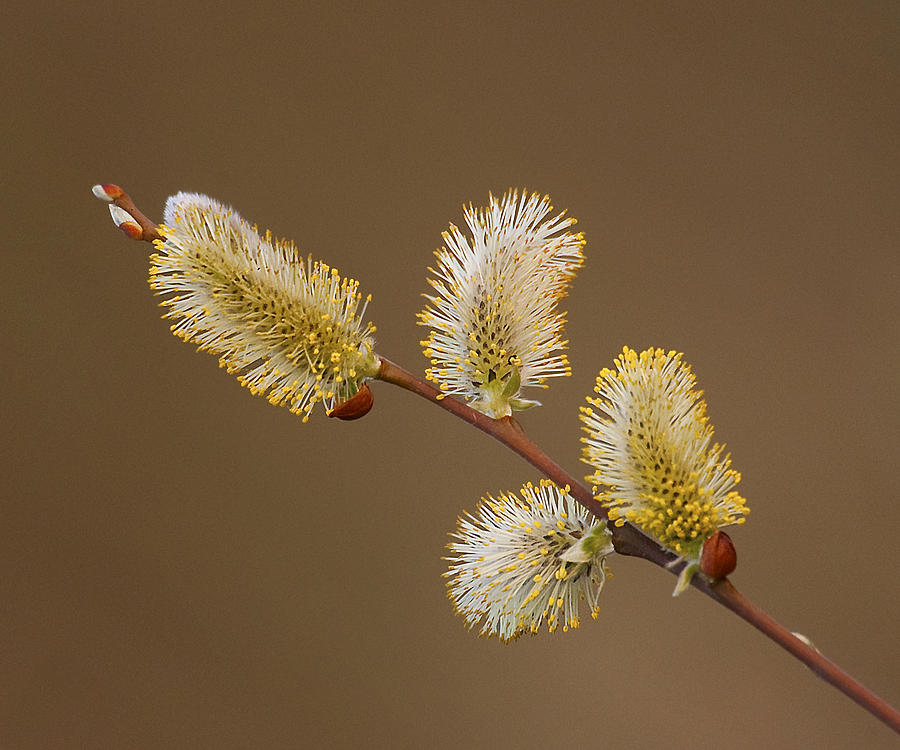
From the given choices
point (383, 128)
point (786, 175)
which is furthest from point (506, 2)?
point (786, 175)

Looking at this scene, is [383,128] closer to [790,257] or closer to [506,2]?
[506,2]

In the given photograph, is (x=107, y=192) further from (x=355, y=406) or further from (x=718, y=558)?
(x=718, y=558)

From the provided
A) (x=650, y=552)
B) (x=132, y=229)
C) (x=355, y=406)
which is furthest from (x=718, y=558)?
(x=132, y=229)

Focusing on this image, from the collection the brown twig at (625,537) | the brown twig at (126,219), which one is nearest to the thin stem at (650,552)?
the brown twig at (625,537)

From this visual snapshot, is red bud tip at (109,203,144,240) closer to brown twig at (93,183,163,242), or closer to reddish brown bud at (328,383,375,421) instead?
brown twig at (93,183,163,242)

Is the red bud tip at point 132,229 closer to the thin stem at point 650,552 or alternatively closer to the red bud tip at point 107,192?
the red bud tip at point 107,192

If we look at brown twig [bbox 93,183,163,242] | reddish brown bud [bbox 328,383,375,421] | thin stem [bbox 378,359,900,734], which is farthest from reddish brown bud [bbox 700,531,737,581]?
brown twig [bbox 93,183,163,242]
